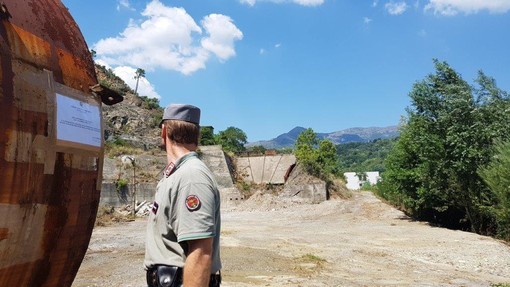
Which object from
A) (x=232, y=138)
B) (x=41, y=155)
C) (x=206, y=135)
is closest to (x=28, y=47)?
(x=41, y=155)

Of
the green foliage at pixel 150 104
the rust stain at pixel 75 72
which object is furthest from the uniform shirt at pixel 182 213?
the green foliage at pixel 150 104

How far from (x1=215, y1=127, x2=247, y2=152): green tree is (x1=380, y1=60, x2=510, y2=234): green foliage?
1529 inches

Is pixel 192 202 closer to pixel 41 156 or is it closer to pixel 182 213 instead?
pixel 182 213

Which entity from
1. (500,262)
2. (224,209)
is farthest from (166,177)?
(224,209)

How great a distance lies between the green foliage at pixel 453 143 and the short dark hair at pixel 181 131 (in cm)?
1736

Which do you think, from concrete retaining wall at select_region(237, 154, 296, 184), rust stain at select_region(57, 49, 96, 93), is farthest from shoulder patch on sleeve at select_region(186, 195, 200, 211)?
concrete retaining wall at select_region(237, 154, 296, 184)

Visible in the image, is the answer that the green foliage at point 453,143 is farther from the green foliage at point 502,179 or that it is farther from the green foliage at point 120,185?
the green foliage at point 120,185

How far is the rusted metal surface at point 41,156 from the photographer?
2180 mm

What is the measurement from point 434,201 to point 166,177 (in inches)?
839

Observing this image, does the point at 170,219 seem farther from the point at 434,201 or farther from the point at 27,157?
the point at 434,201

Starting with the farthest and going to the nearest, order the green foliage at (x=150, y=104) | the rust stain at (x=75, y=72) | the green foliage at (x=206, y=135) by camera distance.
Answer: the green foliage at (x=150, y=104) < the green foliage at (x=206, y=135) < the rust stain at (x=75, y=72)

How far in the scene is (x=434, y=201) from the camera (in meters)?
21.5

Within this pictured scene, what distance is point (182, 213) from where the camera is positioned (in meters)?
2.18

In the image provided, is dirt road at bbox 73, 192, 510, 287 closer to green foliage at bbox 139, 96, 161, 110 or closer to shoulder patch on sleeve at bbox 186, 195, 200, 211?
shoulder patch on sleeve at bbox 186, 195, 200, 211
